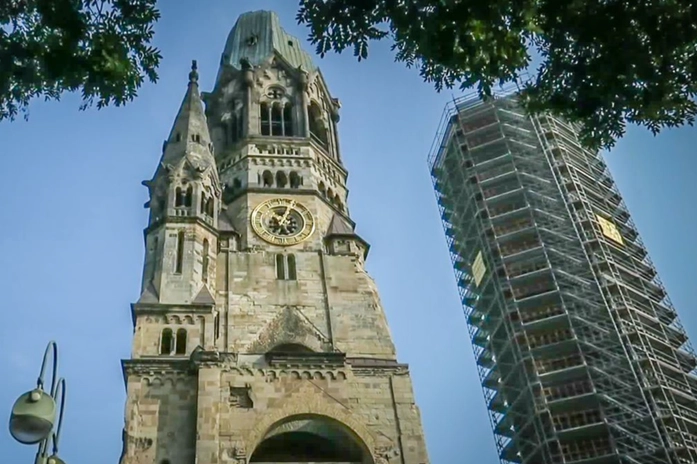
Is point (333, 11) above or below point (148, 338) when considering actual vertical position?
below

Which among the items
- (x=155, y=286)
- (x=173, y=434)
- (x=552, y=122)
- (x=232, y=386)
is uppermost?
(x=552, y=122)

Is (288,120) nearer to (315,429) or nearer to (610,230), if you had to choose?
(610,230)

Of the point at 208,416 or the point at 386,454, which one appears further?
the point at 386,454

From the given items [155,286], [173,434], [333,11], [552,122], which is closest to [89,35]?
[333,11]

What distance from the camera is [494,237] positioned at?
40.7m

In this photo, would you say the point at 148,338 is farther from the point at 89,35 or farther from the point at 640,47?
the point at 640,47

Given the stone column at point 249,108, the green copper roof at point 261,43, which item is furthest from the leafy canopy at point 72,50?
the green copper roof at point 261,43

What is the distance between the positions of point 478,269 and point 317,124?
1091cm

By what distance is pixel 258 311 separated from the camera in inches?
1148

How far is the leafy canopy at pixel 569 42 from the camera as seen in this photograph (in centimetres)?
883

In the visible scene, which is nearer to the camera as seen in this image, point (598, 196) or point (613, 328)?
point (613, 328)

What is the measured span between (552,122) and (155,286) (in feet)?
86.5

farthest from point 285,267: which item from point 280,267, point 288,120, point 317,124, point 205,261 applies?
point 317,124

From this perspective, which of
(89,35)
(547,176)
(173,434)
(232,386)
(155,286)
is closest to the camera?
(89,35)
